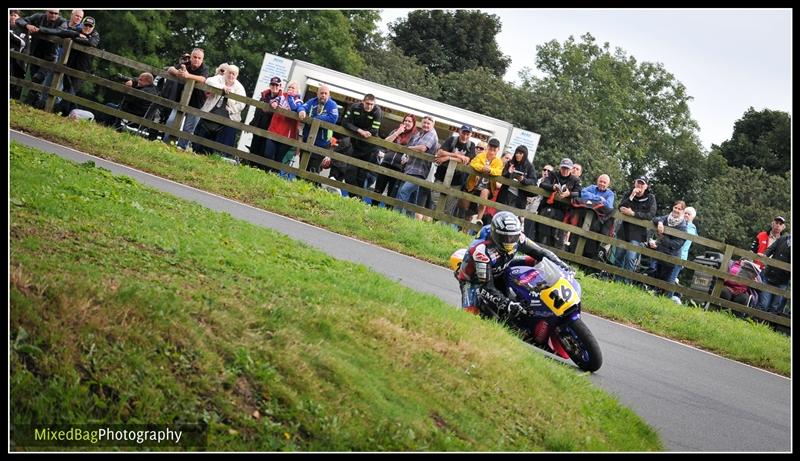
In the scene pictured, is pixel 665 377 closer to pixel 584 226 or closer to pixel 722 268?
pixel 722 268

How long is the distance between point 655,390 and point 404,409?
4867mm

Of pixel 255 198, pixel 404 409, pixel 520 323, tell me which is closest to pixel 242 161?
pixel 255 198

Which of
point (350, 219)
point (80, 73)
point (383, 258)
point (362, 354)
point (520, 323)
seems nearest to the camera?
point (362, 354)

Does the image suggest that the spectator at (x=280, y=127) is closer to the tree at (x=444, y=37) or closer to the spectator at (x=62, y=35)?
the spectator at (x=62, y=35)

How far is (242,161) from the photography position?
2178cm

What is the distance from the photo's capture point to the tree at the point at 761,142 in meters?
58.8

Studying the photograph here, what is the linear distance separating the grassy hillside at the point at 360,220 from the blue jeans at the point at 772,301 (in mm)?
821

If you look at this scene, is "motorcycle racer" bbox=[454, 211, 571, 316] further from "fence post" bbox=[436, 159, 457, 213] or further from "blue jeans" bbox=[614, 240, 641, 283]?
"fence post" bbox=[436, 159, 457, 213]

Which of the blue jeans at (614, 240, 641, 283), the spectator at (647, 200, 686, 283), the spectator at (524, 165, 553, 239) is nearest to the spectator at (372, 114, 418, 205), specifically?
the spectator at (524, 165, 553, 239)

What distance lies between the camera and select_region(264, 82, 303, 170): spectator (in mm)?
21578

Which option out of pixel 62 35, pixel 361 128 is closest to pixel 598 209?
pixel 361 128

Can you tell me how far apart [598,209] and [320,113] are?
5.93m

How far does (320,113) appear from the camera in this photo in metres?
21.6
